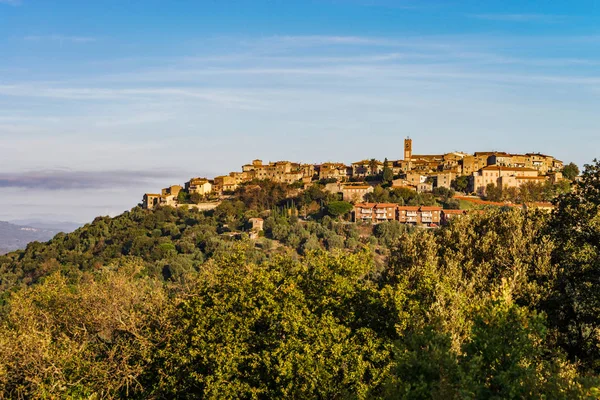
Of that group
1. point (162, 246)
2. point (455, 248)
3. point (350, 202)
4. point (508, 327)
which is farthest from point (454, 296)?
point (350, 202)

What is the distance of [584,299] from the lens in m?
19.6

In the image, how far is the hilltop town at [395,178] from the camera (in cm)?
11238

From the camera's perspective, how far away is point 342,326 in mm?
20469

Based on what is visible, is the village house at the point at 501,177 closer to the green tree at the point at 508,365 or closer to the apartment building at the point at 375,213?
the apartment building at the point at 375,213

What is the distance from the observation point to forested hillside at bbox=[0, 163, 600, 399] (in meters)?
12.8

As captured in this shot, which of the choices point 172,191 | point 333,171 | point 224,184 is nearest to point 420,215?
point 333,171

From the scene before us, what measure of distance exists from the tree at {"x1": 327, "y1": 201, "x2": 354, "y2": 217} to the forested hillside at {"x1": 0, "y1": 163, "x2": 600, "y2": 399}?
81173 millimetres

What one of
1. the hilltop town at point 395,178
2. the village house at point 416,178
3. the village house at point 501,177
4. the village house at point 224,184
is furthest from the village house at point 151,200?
the village house at point 501,177

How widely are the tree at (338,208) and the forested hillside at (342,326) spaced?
8117cm

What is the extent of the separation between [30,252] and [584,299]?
104561 mm

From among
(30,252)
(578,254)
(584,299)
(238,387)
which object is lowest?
(30,252)

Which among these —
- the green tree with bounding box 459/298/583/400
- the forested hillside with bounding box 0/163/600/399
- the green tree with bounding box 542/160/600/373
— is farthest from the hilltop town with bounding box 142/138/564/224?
the green tree with bounding box 459/298/583/400

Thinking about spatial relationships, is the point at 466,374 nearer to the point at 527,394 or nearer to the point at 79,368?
the point at 527,394

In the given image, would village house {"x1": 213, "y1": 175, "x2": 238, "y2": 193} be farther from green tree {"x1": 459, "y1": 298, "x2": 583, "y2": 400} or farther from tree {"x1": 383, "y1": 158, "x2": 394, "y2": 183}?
green tree {"x1": 459, "y1": 298, "x2": 583, "y2": 400}
